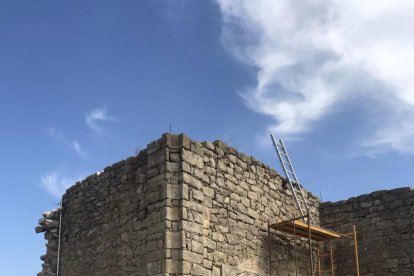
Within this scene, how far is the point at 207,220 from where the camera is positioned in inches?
362

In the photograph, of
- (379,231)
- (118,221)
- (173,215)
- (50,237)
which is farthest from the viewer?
(379,231)

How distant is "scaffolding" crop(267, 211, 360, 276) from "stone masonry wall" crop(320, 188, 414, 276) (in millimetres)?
224

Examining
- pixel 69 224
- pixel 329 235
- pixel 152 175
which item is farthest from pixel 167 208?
pixel 329 235

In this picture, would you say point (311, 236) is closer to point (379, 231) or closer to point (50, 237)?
point (379, 231)

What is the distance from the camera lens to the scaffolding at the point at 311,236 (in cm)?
1045

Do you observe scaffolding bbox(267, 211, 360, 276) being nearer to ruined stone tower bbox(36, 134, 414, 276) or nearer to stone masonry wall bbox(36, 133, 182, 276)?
ruined stone tower bbox(36, 134, 414, 276)

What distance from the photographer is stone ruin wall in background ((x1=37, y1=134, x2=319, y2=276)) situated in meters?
8.68

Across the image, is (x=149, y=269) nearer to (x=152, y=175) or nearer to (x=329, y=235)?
(x=152, y=175)

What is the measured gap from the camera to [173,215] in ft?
28.5

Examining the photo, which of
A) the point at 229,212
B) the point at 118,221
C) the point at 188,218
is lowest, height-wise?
the point at 188,218

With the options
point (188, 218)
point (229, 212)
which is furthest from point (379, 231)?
point (188, 218)

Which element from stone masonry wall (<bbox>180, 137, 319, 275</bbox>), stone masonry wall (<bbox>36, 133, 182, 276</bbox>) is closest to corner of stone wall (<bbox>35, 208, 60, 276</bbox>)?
stone masonry wall (<bbox>36, 133, 182, 276</bbox>)

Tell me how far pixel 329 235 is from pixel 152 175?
4315 millimetres

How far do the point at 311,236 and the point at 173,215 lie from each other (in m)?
4.02
